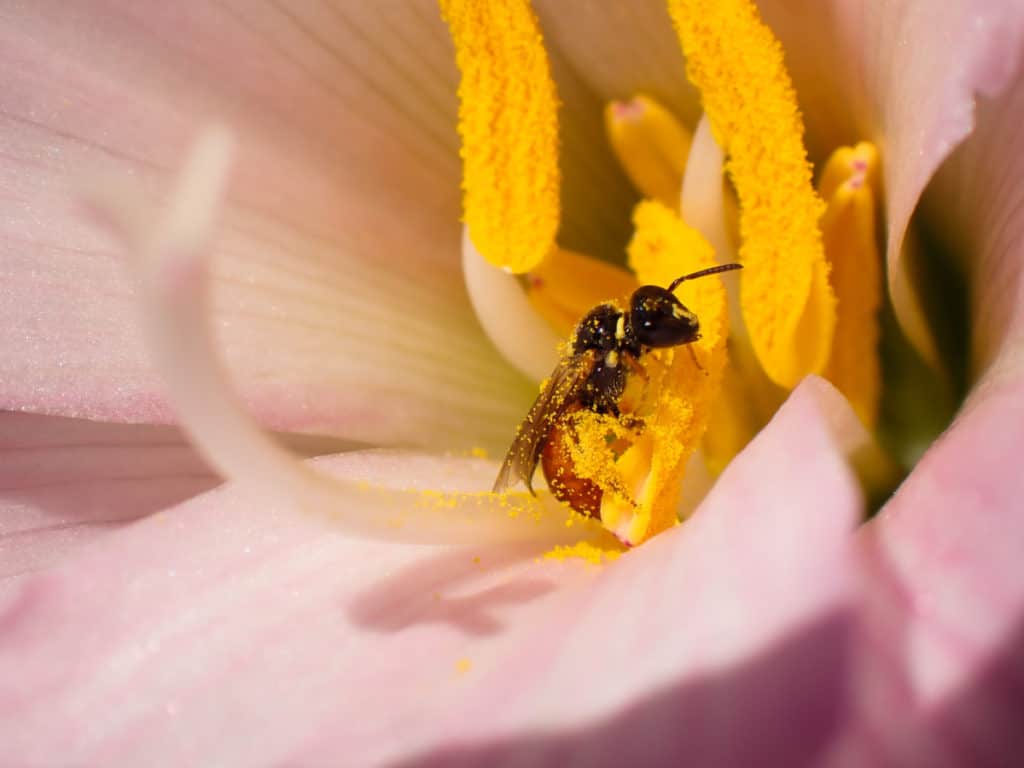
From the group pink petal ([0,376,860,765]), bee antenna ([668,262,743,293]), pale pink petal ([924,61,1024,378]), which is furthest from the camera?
bee antenna ([668,262,743,293])

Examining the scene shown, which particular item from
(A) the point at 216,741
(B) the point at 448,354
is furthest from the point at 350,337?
(A) the point at 216,741

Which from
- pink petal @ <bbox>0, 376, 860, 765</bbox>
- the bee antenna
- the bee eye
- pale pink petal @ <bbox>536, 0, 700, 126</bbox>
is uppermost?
pale pink petal @ <bbox>536, 0, 700, 126</bbox>

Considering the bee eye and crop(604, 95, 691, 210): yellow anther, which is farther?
crop(604, 95, 691, 210): yellow anther

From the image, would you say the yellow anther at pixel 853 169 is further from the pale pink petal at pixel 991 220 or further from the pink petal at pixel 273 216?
the pink petal at pixel 273 216

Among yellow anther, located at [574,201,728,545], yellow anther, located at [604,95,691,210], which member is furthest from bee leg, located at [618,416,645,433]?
yellow anther, located at [604,95,691,210]

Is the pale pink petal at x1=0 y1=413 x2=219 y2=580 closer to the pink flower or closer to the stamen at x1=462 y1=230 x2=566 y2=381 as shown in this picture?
the pink flower

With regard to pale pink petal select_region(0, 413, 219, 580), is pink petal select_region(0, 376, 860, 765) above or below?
above
